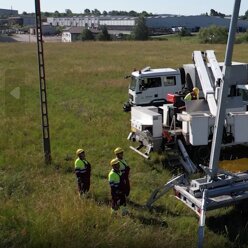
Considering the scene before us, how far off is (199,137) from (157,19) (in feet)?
548

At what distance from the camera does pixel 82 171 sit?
1011cm

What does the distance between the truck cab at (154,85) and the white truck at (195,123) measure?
18.5 ft

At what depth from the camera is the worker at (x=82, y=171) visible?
1011 cm

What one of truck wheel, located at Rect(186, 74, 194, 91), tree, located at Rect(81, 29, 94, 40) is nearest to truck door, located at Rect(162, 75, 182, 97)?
truck wheel, located at Rect(186, 74, 194, 91)

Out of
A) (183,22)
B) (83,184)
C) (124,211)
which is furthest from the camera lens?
(183,22)

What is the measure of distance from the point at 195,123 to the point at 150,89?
8.84 metres

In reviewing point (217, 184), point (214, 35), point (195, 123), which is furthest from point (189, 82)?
point (214, 35)

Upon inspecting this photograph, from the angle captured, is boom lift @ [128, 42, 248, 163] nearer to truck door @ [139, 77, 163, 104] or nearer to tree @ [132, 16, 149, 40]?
truck door @ [139, 77, 163, 104]

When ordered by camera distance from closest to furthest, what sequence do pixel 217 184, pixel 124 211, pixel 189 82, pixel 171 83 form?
pixel 217 184
pixel 124 211
pixel 189 82
pixel 171 83

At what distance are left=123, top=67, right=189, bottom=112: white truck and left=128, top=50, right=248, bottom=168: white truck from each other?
5.63 meters

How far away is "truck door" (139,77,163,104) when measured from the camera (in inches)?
818

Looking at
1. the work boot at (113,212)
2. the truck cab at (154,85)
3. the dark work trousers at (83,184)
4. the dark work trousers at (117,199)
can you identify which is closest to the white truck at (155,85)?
the truck cab at (154,85)

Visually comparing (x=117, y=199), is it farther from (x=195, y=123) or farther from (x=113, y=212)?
(x=195, y=123)

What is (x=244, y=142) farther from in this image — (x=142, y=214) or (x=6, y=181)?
(x=6, y=181)
